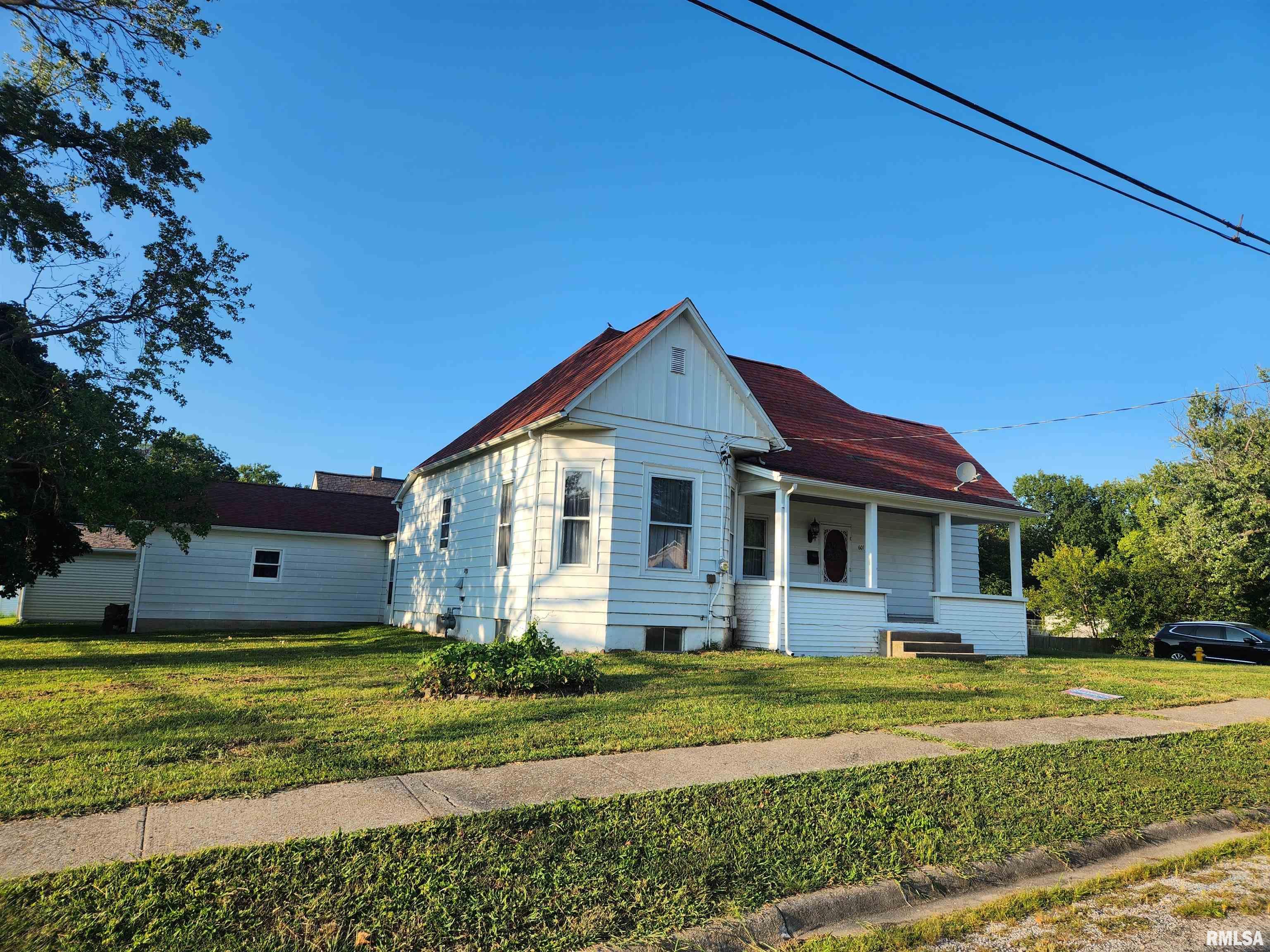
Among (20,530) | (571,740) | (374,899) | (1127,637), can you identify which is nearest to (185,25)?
(20,530)

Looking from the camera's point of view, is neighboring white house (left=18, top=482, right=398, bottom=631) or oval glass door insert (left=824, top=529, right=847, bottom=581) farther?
neighboring white house (left=18, top=482, right=398, bottom=631)

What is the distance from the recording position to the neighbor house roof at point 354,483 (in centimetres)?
3578

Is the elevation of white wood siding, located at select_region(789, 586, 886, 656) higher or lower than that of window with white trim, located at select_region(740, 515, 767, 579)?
lower

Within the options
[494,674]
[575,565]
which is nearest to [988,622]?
[575,565]

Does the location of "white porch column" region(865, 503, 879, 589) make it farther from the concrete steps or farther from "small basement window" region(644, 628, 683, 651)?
"small basement window" region(644, 628, 683, 651)

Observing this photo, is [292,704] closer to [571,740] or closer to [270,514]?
[571,740]

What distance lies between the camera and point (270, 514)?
75.2 ft

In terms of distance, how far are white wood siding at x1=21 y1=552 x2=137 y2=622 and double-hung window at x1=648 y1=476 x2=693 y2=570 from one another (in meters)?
20.0

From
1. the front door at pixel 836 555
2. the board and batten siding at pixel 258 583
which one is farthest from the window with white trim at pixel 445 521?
the front door at pixel 836 555

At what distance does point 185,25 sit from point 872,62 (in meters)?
14.2

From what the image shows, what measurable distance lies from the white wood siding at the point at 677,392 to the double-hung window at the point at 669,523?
3.79 ft

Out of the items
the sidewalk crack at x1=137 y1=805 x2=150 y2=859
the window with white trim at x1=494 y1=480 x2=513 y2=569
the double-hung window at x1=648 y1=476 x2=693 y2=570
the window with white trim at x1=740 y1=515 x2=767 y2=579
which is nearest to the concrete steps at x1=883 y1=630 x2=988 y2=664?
the window with white trim at x1=740 y1=515 x2=767 y2=579

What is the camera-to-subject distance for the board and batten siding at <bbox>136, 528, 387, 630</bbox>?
21109mm

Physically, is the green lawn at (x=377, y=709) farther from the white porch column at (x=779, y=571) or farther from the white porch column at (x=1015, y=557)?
the white porch column at (x=1015, y=557)
